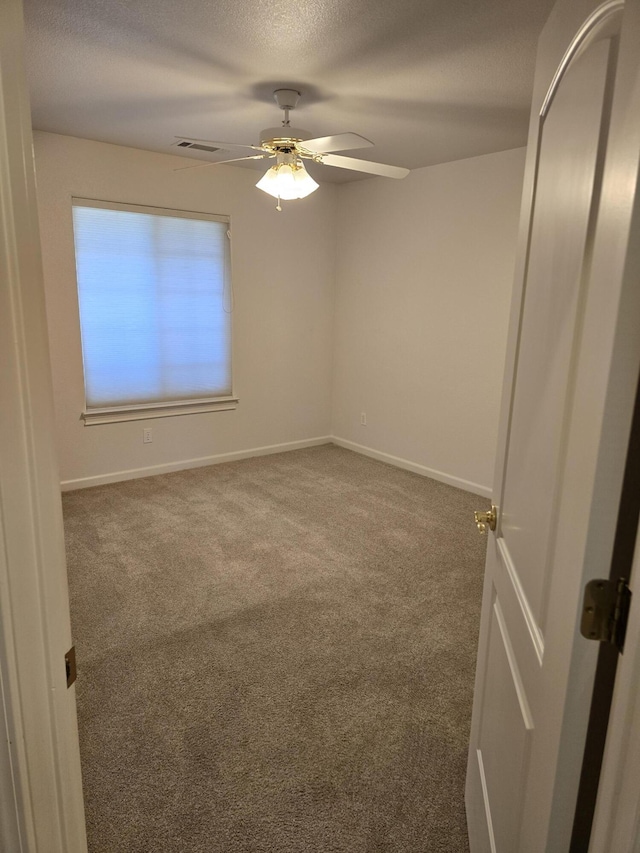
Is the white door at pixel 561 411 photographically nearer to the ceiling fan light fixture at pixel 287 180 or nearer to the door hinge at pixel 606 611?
the door hinge at pixel 606 611

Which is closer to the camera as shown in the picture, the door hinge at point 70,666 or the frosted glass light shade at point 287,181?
the door hinge at point 70,666

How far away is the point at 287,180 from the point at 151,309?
210 centimetres

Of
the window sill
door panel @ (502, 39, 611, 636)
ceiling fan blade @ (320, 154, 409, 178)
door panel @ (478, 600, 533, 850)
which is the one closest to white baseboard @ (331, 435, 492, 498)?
the window sill

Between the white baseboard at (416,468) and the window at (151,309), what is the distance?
138 centimetres

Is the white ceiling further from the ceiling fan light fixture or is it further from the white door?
the white door

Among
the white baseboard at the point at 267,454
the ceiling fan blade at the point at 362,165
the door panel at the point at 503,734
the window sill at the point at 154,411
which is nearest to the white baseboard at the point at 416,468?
the white baseboard at the point at 267,454

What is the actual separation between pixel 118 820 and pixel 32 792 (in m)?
1.09

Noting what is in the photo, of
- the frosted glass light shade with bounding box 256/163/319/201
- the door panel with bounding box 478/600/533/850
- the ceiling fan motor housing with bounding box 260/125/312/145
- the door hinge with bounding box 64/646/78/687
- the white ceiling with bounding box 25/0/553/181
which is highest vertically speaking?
the white ceiling with bounding box 25/0/553/181

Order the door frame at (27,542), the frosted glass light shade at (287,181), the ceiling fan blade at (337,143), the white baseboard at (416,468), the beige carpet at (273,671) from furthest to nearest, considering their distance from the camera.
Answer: the white baseboard at (416,468) < the frosted glass light shade at (287,181) < the ceiling fan blade at (337,143) < the beige carpet at (273,671) < the door frame at (27,542)

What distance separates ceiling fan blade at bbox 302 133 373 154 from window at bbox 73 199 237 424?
6.91 feet

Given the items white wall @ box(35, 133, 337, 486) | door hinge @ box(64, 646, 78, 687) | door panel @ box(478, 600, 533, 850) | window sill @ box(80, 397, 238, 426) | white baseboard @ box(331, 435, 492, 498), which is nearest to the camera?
door hinge @ box(64, 646, 78, 687)

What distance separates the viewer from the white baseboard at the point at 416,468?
4516mm

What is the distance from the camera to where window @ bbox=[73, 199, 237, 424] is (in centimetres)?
420

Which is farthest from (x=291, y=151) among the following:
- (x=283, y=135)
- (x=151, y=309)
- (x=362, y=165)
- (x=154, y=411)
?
(x=154, y=411)
